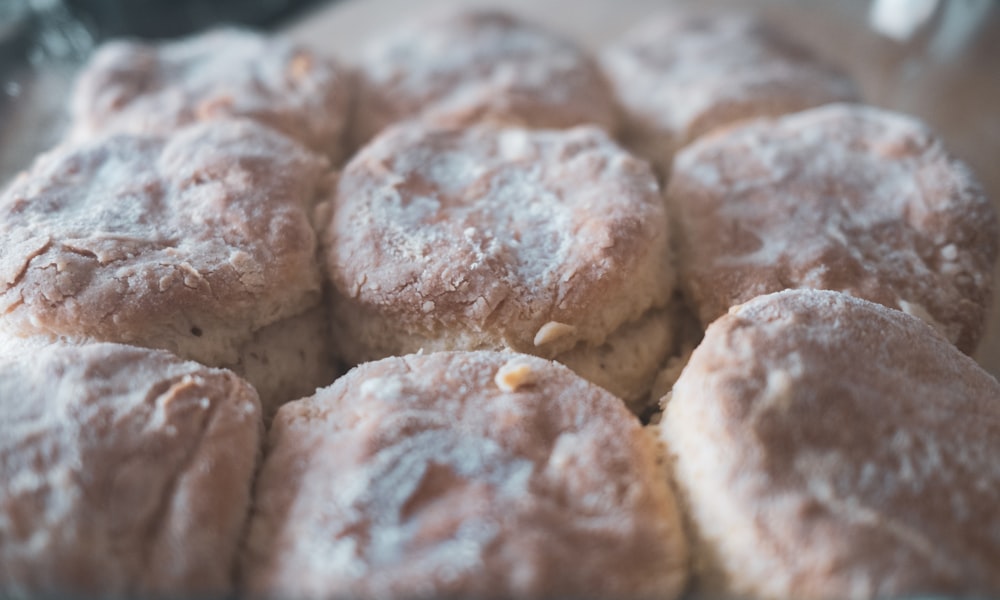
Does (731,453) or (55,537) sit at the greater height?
(55,537)

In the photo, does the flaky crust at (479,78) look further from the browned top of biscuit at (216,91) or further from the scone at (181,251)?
the scone at (181,251)

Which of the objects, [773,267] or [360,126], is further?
[360,126]

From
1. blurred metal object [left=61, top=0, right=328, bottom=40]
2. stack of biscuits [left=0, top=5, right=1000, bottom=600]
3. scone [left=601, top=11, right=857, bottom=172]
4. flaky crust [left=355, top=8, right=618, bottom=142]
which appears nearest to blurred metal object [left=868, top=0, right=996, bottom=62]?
scone [left=601, top=11, right=857, bottom=172]

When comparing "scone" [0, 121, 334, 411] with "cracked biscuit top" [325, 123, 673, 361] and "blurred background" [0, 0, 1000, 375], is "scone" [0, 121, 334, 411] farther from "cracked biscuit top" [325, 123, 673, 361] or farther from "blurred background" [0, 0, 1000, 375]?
"blurred background" [0, 0, 1000, 375]

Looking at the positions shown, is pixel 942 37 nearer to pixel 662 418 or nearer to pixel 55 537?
pixel 662 418

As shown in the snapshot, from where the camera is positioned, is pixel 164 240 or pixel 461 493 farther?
pixel 164 240

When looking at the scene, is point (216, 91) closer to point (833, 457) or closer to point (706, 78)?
point (706, 78)

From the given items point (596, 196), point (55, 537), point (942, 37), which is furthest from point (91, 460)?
point (942, 37)

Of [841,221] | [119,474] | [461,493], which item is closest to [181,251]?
[119,474]
